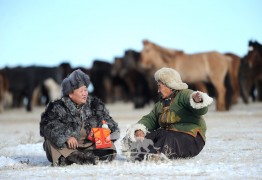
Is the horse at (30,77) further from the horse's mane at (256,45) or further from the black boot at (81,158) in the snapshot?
the black boot at (81,158)

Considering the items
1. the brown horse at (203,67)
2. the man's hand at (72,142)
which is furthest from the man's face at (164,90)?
the brown horse at (203,67)

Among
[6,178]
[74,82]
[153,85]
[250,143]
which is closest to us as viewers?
[6,178]

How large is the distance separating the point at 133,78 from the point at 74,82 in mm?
22551

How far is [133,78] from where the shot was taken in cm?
2830

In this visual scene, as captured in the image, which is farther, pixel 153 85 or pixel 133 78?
pixel 133 78

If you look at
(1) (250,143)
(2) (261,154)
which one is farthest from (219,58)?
(2) (261,154)

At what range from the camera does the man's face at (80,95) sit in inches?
226

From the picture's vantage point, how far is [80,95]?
573cm

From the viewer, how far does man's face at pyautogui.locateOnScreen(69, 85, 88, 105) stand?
18.8 feet

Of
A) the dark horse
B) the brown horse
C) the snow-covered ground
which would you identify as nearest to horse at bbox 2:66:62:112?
the brown horse

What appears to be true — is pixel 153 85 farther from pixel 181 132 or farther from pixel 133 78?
pixel 181 132

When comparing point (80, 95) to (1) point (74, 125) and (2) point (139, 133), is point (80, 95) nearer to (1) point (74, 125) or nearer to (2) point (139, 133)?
(1) point (74, 125)

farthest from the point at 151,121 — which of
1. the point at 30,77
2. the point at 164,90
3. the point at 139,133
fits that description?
the point at 30,77

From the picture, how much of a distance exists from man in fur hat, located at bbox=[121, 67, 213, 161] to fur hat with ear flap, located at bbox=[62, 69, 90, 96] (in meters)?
0.68
